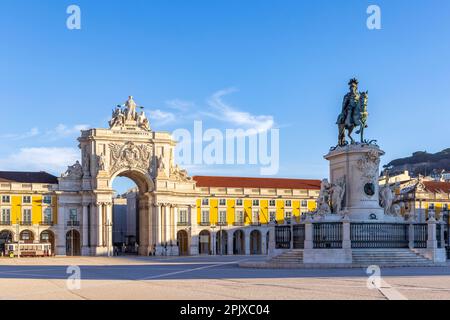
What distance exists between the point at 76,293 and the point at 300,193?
83.3 m

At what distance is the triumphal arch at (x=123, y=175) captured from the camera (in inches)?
3509

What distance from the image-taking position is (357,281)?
2319cm

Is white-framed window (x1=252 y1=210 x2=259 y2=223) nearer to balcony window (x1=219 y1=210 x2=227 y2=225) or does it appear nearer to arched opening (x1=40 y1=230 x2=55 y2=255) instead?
balcony window (x1=219 y1=210 x2=227 y2=225)

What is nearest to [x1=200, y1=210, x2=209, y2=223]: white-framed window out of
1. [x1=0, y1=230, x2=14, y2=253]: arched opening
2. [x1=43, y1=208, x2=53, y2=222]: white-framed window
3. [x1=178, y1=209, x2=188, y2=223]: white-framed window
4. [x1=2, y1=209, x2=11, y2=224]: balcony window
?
[x1=178, y1=209, x2=188, y2=223]: white-framed window

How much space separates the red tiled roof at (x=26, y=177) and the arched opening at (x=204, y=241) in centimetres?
2008

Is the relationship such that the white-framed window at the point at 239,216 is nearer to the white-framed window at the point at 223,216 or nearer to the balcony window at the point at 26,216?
the white-framed window at the point at 223,216

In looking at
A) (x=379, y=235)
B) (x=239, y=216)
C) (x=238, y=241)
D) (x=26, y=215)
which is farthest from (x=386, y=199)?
(x=238, y=241)

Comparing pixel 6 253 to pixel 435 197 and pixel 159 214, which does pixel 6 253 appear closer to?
pixel 159 214

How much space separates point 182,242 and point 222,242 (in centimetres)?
546

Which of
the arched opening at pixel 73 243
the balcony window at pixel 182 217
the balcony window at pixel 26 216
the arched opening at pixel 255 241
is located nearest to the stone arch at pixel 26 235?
the balcony window at pixel 26 216

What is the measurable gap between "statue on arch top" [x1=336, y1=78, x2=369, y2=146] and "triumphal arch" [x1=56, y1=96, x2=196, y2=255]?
182 feet

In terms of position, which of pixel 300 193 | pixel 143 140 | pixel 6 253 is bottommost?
pixel 6 253
